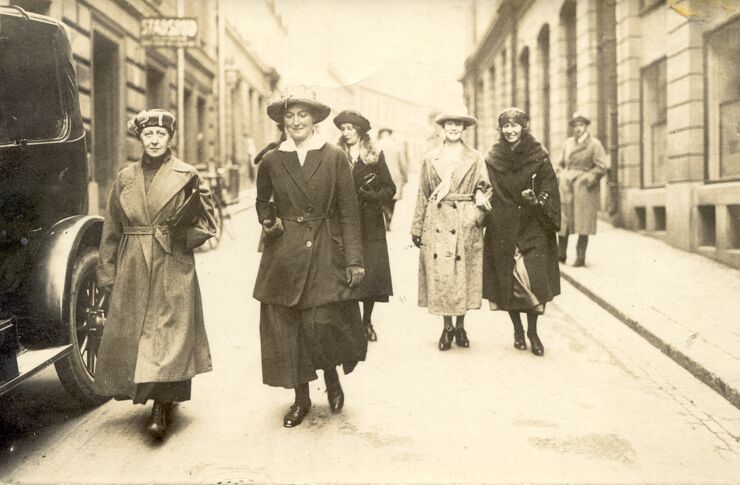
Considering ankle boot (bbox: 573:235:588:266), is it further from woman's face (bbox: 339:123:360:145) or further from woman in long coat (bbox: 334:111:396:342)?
woman's face (bbox: 339:123:360:145)

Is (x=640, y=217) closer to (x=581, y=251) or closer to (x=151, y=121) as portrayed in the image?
(x=581, y=251)

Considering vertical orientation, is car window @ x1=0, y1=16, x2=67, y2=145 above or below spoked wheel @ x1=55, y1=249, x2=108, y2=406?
above

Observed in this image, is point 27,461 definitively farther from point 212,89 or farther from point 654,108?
point 212,89

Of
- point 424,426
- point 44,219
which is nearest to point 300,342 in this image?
point 424,426

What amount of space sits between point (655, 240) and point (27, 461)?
34.3ft

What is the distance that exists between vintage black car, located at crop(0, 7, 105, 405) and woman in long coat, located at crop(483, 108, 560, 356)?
301 centimetres

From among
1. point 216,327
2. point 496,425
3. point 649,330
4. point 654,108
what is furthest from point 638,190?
point 496,425

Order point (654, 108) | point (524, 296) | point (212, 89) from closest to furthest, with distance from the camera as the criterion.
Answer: point (524, 296) < point (654, 108) < point (212, 89)

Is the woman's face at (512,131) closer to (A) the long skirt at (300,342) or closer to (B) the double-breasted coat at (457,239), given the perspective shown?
(B) the double-breasted coat at (457,239)

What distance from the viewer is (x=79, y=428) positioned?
430cm

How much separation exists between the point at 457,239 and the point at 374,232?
0.72 metres

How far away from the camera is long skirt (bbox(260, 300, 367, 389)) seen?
433cm

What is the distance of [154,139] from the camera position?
164 inches

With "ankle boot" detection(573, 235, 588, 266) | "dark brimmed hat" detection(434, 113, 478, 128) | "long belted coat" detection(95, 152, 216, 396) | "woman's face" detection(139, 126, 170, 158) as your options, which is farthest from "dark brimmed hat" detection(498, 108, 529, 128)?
"ankle boot" detection(573, 235, 588, 266)
